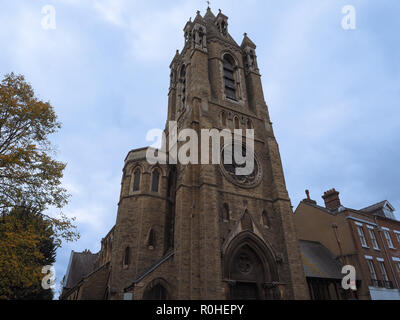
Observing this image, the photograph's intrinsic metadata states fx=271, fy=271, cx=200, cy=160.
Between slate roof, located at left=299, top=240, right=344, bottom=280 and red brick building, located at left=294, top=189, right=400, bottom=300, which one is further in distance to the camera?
red brick building, located at left=294, top=189, right=400, bottom=300

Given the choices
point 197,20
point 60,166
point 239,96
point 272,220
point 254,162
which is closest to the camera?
point 60,166

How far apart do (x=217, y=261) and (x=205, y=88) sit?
14.8 meters

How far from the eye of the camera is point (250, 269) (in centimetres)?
1836

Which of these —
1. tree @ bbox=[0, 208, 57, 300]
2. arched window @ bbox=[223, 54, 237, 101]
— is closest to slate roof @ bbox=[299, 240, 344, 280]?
arched window @ bbox=[223, 54, 237, 101]

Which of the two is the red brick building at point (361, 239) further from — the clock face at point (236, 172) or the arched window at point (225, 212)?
the arched window at point (225, 212)

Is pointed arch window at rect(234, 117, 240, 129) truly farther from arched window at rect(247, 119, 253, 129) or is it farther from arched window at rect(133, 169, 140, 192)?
arched window at rect(133, 169, 140, 192)

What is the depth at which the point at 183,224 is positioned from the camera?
56.5ft

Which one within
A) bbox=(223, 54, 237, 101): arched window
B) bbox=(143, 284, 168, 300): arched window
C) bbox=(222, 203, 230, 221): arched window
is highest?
bbox=(223, 54, 237, 101): arched window

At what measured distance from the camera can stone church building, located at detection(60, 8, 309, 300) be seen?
53.0 feet

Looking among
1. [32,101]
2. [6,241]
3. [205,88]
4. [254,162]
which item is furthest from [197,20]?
[6,241]

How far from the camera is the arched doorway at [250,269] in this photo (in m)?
17.2

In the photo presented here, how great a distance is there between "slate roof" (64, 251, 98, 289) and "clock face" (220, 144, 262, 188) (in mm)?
28746

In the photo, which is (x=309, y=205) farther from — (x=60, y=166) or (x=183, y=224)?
(x=60, y=166)

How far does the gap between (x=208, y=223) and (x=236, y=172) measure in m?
6.20
